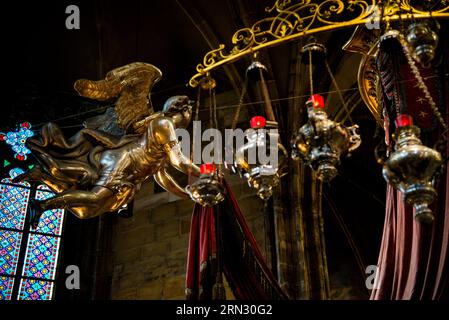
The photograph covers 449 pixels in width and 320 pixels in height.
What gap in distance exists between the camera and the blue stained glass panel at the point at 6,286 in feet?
27.7

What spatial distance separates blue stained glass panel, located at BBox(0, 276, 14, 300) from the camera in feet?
27.7

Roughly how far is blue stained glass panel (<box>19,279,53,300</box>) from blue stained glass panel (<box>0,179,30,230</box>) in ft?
2.26

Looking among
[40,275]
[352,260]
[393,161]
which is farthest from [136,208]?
[393,161]

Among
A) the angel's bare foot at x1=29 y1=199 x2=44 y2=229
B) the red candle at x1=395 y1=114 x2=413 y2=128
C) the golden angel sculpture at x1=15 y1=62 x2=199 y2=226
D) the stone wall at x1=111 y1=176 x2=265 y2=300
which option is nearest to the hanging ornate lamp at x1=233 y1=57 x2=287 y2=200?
the red candle at x1=395 y1=114 x2=413 y2=128

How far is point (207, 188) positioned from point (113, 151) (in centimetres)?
195

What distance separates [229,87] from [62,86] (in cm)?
220

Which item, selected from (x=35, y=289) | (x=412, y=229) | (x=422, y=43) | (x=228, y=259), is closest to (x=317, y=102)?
(x=422, y=43)

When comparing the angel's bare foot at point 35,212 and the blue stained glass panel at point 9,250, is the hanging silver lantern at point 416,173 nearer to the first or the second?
the angel's bare foot at point 35,212

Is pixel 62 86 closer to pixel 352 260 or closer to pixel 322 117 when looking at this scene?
pixel 352 260

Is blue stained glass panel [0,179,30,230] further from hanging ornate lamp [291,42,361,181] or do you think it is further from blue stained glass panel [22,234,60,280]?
hanging ornate lamp [291,42,361,181]

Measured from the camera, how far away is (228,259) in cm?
567

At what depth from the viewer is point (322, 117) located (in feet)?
14.0

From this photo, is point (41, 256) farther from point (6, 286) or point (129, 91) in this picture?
point (129, 91)
